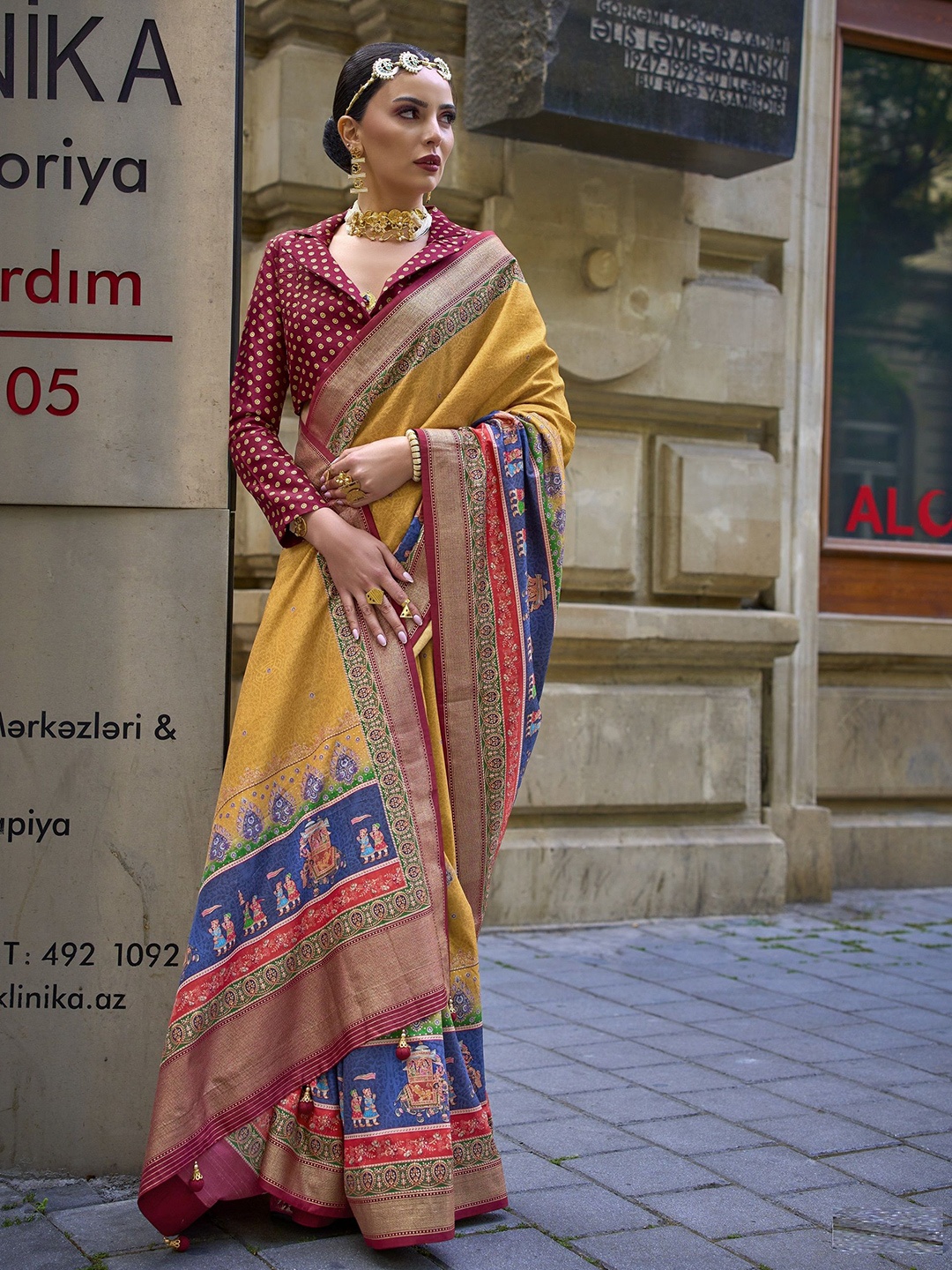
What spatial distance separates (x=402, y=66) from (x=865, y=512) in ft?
16.0

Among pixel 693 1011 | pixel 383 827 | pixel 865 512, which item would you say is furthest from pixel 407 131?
pixel 865 512

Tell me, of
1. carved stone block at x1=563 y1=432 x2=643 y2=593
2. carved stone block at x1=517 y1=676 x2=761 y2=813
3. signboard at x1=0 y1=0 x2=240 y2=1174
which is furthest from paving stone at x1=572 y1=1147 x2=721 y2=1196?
carved stone block at x1=563 y1=432 x2=643 y2=593

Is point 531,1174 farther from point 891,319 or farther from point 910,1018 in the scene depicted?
point 891,319

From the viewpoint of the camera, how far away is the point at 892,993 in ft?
16.4

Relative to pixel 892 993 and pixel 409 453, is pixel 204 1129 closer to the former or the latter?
pixel 409 453

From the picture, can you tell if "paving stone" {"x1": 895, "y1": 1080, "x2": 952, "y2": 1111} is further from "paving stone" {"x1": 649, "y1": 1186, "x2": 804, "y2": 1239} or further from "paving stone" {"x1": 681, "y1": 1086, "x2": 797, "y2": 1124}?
"paving stone" {"x1": 649, "y1": 1186, "x2": 804, "y2": 1239}

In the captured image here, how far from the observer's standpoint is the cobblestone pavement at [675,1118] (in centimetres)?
278

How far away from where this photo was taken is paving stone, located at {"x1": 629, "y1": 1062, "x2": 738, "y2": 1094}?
12.7 ft

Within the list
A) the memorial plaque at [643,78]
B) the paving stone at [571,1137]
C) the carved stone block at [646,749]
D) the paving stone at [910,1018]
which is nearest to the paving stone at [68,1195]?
the paving stone at [571,1137]

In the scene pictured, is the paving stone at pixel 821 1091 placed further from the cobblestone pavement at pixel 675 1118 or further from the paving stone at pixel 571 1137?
the paving stone at pixel 571 1137

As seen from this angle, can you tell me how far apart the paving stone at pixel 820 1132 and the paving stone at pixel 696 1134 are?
0.06 metres

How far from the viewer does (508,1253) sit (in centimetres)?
275

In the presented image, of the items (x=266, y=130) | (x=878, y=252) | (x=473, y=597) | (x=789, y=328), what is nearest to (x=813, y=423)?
(x=789, y=328)

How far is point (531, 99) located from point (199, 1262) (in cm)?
420
